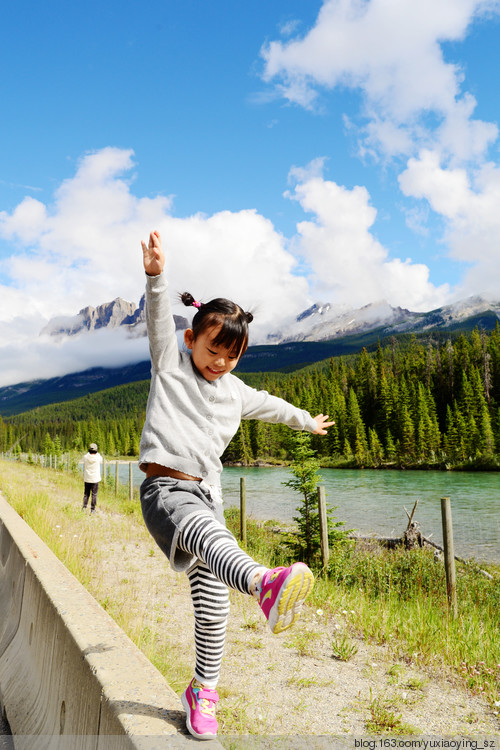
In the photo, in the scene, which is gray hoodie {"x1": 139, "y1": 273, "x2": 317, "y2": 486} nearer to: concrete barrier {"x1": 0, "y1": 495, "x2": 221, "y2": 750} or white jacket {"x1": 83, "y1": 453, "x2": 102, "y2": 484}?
concrete barrier {"x1": 0, "y1": 495, "x2": 221, "y2": 750}

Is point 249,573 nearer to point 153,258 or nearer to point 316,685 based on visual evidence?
point 153,258

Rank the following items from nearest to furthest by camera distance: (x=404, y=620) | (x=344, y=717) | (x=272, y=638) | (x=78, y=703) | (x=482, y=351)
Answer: (x=78, y=703) → (x=344, y=717) → (x=272, y=638) → (x=404, y=620) → (x=482, y=351)

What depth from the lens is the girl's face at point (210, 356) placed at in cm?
237

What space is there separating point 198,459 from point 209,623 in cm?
65

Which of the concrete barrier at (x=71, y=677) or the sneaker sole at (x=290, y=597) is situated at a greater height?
the sneaker sole at (x=290, y=597)

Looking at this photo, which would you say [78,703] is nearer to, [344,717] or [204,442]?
[204,442]

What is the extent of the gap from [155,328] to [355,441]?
250 ft

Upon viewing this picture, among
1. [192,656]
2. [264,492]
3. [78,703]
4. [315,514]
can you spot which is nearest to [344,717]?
[192,656]

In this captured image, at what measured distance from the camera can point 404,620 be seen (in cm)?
464

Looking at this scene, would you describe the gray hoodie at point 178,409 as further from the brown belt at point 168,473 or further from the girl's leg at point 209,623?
the girl's leg at point 209,623

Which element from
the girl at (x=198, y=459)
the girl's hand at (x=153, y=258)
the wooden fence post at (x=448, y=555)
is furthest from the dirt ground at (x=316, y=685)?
the wooden fence post at (x=448, y=555)

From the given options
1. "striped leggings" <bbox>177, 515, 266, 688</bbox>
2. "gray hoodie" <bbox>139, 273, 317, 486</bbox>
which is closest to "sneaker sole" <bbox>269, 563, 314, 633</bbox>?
"striped leggings" <bbox>177, 515, 266, 688</bbox>

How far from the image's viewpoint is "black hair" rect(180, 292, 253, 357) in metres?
2.35

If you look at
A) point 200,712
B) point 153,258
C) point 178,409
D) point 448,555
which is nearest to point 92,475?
point 448,555
